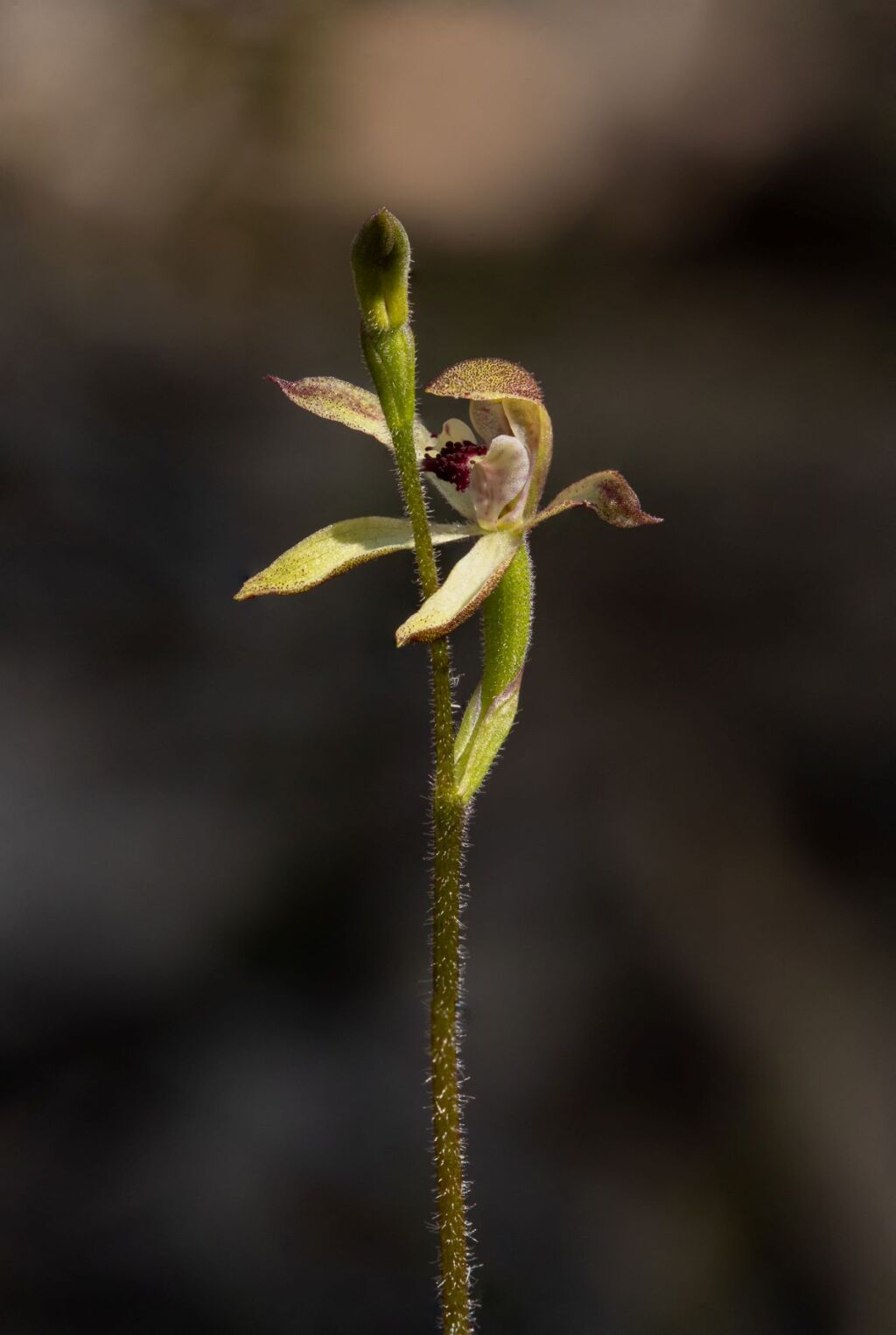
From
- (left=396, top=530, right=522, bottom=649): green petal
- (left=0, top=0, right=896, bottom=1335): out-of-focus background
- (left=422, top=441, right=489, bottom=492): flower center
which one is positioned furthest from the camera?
(left=0, top=0, right=896, bottom=1335): out-of-focus background

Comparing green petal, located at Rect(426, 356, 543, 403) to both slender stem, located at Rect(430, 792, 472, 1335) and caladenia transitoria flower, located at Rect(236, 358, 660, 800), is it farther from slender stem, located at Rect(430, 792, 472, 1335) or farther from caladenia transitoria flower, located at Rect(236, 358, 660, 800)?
slender stem, located at Rect(430, 792, 472, 1335)

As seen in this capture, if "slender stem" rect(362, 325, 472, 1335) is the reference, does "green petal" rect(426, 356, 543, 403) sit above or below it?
above

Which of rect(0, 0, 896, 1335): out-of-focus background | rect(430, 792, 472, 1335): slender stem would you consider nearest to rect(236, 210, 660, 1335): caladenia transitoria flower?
rect(430, 792, 472, 1335): slender stem

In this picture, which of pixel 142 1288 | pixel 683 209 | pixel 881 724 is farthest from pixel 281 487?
pixel 142 1288

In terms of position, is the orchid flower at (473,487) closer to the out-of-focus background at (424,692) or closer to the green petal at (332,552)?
the green petal at (332,552)

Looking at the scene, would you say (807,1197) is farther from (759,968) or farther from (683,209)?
(683,209)

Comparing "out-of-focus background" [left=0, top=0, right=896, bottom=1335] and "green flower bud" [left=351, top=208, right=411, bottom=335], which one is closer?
"green flower bud" [left=351, top=208, right=411, bottom=335]

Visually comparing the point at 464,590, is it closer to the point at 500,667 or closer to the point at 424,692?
the point at 500,667

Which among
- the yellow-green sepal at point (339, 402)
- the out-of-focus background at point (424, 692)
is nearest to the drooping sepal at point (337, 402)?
the yellow-green sepal at point (339, 402)
